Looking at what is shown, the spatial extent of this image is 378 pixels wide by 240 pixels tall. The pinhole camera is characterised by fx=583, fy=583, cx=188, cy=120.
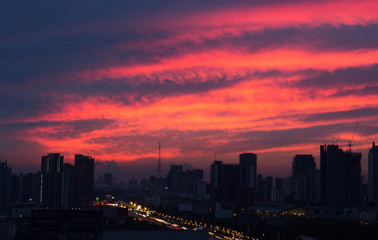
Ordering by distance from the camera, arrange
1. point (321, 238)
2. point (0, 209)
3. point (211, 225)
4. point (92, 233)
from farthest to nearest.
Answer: point (0, 209)
point (211, 225)
point (321, 238)
point (92, 233)

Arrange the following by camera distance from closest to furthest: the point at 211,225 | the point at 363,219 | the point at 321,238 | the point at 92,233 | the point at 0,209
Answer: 1. the point at 92,233
2. the point at 321,238
3. the point at 211,225
4. the point at 363,219
5. the point at 0,209

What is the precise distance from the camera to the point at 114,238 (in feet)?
269

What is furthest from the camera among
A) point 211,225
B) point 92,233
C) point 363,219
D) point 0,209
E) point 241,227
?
point 0,209


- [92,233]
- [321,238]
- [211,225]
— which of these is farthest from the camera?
[211,225]

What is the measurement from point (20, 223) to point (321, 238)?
71.9 metres

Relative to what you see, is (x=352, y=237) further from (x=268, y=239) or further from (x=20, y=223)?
(x=20, y=223)

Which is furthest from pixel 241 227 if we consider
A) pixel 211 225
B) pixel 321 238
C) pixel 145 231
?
pixel 145 231

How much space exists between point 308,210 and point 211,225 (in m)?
57.1

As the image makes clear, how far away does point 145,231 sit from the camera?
8469 cm

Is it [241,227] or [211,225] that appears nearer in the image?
[241,227]

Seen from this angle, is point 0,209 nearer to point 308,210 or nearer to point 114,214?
point 114,214

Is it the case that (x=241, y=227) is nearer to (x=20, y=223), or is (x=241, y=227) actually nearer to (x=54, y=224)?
(x=20, y=223)

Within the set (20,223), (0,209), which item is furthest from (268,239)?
(0,209)

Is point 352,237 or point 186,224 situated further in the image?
point 186,224
